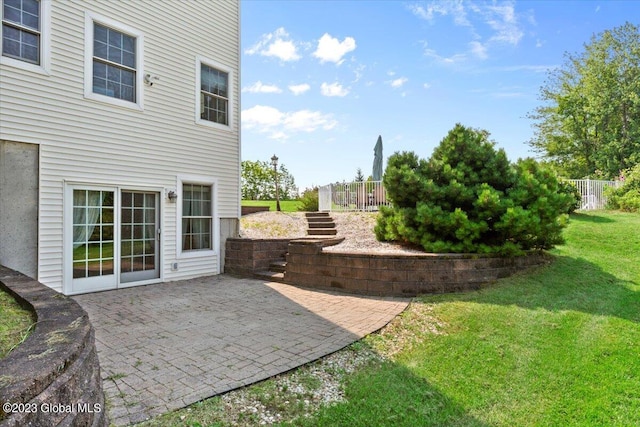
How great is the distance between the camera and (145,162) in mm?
6738

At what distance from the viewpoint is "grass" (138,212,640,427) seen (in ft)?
8.54

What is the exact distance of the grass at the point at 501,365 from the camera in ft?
8.54

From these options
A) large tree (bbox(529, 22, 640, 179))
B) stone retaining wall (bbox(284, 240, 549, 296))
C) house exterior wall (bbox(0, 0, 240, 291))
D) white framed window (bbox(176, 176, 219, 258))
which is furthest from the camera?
large tree (bbox(529, 22, 640, 179))

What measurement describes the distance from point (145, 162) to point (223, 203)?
1992mm

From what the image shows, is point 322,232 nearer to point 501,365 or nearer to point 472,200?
point 472,200

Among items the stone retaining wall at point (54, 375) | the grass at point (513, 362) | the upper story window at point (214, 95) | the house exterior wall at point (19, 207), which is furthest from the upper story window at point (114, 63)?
the grass at point (513, 362)

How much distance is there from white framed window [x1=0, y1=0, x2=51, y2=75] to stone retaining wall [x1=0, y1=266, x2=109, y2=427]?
4.75 meters

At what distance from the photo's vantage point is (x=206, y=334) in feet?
12.9

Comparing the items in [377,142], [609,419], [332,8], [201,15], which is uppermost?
[332,8]

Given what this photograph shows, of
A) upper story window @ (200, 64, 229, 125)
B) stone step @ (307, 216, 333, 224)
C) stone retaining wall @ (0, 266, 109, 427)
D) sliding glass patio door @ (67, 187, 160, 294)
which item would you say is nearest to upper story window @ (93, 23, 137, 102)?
upper story window @ (200, 64, 229, 125)

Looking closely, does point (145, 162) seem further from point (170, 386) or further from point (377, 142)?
point (377, 142)

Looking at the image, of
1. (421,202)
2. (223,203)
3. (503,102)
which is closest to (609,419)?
(421,202)

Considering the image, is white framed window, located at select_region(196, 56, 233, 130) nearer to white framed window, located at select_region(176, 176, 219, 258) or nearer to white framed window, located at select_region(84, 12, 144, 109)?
white framed window, located at select_region(84, 12, 144, 109)

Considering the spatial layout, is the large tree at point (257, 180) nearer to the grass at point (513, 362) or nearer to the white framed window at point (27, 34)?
the white framed window at point (27, 34)
